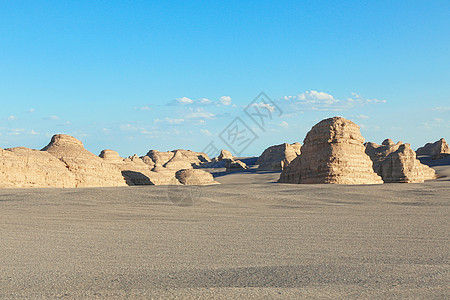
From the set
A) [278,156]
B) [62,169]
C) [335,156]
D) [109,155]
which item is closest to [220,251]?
[335,156]

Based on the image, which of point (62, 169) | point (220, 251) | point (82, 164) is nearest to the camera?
point (220, 251)

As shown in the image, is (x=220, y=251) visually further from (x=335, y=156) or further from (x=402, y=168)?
(x=402, y=168)

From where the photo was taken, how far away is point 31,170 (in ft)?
56.4

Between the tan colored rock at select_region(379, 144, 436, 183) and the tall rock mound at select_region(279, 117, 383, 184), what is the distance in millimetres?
7852

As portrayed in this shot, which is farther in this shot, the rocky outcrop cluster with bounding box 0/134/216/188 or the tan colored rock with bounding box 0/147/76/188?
the rocky outcrop cluster with bounding box 0/134/216/188

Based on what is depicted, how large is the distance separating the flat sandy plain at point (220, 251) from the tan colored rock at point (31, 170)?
24.2 ft

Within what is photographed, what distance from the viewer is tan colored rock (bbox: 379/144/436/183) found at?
81.7 feet

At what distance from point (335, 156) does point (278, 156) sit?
108 feet

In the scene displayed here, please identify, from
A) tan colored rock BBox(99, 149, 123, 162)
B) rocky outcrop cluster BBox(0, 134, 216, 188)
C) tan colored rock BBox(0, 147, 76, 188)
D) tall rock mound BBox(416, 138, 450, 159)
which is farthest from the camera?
tall rock mound BBox(416, 138, 450, 159)

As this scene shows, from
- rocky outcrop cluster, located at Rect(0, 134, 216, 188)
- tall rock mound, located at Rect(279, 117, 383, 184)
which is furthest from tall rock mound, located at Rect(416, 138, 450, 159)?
rocky outcrop cluster, located at Rect(0, 134, 216, 188)

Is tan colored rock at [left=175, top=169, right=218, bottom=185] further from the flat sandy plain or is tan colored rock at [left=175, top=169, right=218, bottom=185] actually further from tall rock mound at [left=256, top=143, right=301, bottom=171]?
tall rock mound at [left=256, top=143, right=301, bottom=171]

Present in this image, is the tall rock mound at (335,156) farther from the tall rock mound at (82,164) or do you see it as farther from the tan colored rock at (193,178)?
the tall rock mound at (82,164)

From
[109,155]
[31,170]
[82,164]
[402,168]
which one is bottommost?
[402,168]

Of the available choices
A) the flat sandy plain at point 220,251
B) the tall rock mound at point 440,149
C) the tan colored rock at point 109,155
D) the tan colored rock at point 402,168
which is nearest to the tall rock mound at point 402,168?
the tan colored rock at point 402,168
